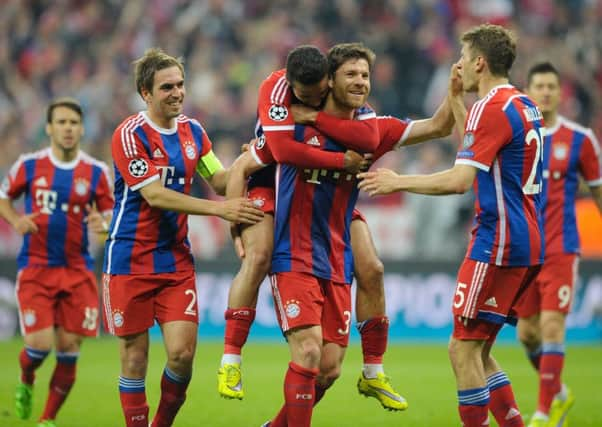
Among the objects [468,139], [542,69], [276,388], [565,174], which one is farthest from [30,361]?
[542,69]

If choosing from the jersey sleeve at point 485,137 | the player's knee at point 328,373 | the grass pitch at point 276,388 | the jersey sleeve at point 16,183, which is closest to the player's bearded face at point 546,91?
the grass pitch at point 276,388

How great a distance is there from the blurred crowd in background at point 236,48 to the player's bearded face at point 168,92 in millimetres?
9297

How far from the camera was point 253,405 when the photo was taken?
9664 mm

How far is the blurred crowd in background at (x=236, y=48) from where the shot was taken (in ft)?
56.6

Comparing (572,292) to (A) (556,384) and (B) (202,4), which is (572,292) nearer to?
(A) (556,384)

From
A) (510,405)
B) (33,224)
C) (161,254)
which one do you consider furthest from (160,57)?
(510,405)

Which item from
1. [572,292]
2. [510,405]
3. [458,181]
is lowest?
[510,405]

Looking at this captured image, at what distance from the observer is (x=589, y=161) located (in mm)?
8703

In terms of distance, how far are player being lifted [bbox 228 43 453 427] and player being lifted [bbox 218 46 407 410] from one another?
0.23 feet

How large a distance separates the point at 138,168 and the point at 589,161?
396 centimetres

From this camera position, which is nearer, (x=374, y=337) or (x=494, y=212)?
(x=494, y=212)

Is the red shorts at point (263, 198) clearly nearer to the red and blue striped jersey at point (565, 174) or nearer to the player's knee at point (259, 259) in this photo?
the player's knee at point (259, 259)

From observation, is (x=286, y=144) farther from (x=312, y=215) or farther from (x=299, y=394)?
(x=299, y=394)

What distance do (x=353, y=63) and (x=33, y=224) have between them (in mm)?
3797
